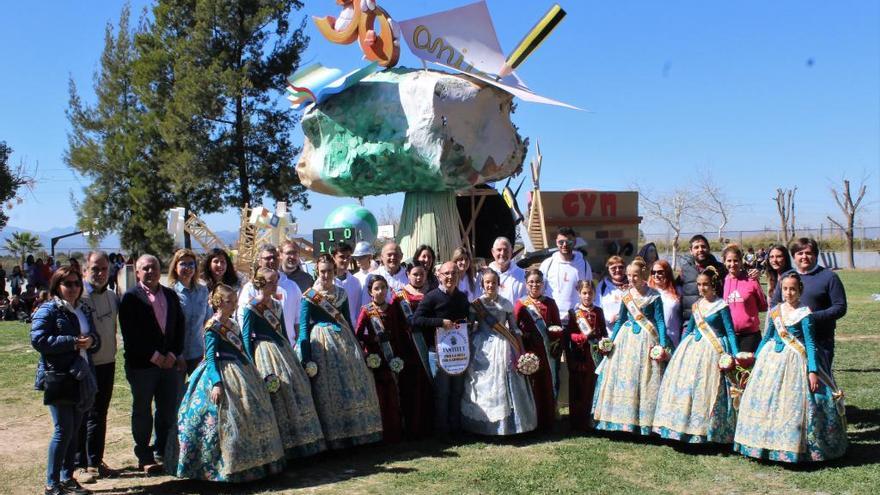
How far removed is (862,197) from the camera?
34844 millimetres

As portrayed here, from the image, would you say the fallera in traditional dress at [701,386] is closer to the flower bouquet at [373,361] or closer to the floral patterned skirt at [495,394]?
the floral patterned skirt at [495,394]

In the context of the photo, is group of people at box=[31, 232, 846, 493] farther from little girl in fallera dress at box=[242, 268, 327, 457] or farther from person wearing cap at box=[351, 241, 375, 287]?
person wearing cap at box=[351, 241, 375, 287]

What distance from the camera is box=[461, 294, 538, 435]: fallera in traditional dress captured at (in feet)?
19.9

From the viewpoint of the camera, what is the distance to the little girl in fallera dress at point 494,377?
19.9 feet

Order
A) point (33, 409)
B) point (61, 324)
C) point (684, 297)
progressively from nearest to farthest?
1. point (61, 324)
2. point (684, 297)
3. point (33, 409)

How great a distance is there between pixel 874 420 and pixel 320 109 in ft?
32.3

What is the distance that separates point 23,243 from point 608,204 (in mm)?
27456

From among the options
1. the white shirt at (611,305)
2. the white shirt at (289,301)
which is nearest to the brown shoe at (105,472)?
the white shirt at (289,301)

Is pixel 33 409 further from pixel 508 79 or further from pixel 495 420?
pixel 508 79

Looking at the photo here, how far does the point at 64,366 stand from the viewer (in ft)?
15.7

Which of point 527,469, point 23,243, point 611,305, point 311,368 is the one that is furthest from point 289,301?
point 23,243

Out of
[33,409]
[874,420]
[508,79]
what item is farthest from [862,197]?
[33,409]

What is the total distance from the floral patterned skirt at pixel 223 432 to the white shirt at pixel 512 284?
2622mm

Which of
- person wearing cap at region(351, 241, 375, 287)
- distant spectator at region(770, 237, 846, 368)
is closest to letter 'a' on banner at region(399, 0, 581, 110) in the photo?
person wearing cap at region(351, 241, 375, 287)
